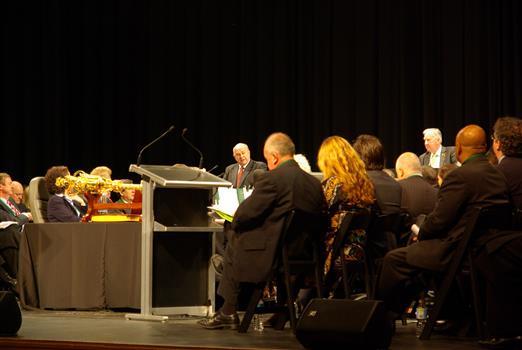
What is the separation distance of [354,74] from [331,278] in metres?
5.85

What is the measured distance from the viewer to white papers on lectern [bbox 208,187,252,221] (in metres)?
5.07

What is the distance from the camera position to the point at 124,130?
40.6 feet

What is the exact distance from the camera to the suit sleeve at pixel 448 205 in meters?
4.20

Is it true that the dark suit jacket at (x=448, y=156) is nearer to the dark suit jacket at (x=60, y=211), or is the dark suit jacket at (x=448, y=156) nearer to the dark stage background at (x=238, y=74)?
the dark stage background at (x=238, y=74)

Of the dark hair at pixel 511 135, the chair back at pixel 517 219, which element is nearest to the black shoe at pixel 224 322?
the chair back at pixel 517 219

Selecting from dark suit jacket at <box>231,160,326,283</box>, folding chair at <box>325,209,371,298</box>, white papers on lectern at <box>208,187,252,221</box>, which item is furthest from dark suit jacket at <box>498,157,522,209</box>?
white papers on lectern at <box>208,187,252,221</box>

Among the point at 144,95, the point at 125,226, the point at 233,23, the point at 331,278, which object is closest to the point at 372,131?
the point at 233,23

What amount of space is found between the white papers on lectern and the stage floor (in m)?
0.69

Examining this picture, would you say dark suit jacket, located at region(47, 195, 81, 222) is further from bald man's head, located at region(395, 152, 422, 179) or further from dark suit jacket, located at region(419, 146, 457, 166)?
dark suit jacket, located at region(419, 146, 457, 166)

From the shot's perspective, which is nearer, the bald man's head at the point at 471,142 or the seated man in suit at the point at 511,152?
the bald man's head at the point at 471,142

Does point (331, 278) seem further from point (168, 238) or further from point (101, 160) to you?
point (101, 160)

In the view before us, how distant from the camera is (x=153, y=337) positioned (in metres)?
4.44

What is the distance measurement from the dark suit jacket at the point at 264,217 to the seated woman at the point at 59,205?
2.59m

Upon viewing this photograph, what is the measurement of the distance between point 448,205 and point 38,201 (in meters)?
4.11
